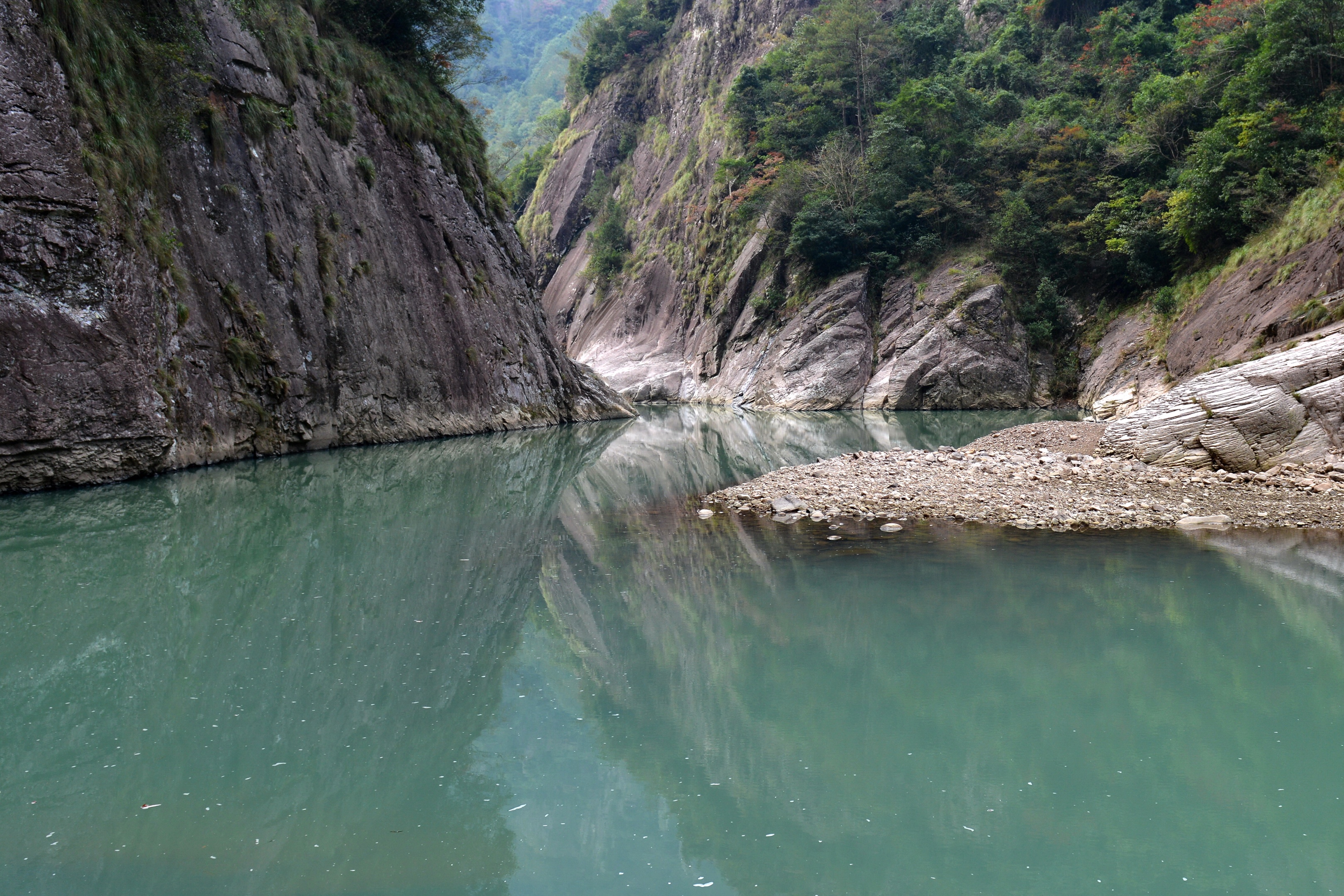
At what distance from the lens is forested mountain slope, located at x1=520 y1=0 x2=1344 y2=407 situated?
2341cm

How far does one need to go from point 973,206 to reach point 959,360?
27.4ft

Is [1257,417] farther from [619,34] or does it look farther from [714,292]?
[619,34]

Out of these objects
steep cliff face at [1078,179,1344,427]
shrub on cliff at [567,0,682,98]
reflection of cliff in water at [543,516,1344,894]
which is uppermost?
shrub on cliff at [567,0,682,98]

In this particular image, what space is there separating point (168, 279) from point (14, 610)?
10.2 meters

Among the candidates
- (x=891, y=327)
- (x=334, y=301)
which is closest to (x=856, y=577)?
(x=334, y=301)

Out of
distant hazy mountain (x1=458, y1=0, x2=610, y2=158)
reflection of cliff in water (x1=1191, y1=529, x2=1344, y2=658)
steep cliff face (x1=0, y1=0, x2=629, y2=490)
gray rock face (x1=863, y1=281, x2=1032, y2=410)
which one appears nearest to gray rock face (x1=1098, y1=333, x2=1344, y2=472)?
reflection of cliff in water (x1=1191, y1=529, x2=1344, y2=658)

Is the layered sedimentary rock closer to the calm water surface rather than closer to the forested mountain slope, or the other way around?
the forested mountain slope

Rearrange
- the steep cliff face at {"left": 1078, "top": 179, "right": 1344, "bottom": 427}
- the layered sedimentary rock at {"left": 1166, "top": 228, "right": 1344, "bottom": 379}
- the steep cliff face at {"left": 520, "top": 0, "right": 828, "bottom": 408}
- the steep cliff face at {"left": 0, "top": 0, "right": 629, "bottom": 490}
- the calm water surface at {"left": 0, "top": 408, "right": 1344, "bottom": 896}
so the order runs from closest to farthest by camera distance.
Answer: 1. the calm water surface at {"left": 0, "top": 408, "right": 1344, "bottom": 896}
2. the steep cliff face at {"left": 0, "top": 0, "right": 629, "bottom": 490}
3. the steep cliff face at {"left": 1078, "top": 179, "right": 1344, "bottom": 427}
4. the layered sedimentary rock at {"left": 1166, "top": 228, "right": 1344, "bottom": 379}
5. the steep cliff face at {"left": 520, "top": 0, "right": 828, "bottom": 408}

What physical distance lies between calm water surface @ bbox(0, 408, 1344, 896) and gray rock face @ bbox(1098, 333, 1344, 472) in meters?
3.45

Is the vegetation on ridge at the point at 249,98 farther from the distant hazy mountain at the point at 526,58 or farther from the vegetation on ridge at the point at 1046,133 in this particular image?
the distant hazy mountain at the point at 526,58

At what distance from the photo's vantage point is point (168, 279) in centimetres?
1499

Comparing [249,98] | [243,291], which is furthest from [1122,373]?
[249,98]

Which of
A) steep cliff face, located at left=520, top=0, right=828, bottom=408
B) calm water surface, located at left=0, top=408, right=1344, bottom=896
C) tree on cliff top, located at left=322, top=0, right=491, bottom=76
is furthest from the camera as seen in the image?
steep cliff face, located at left=520, top=0, right=828, bottom=408

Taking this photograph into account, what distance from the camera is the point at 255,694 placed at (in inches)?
198
